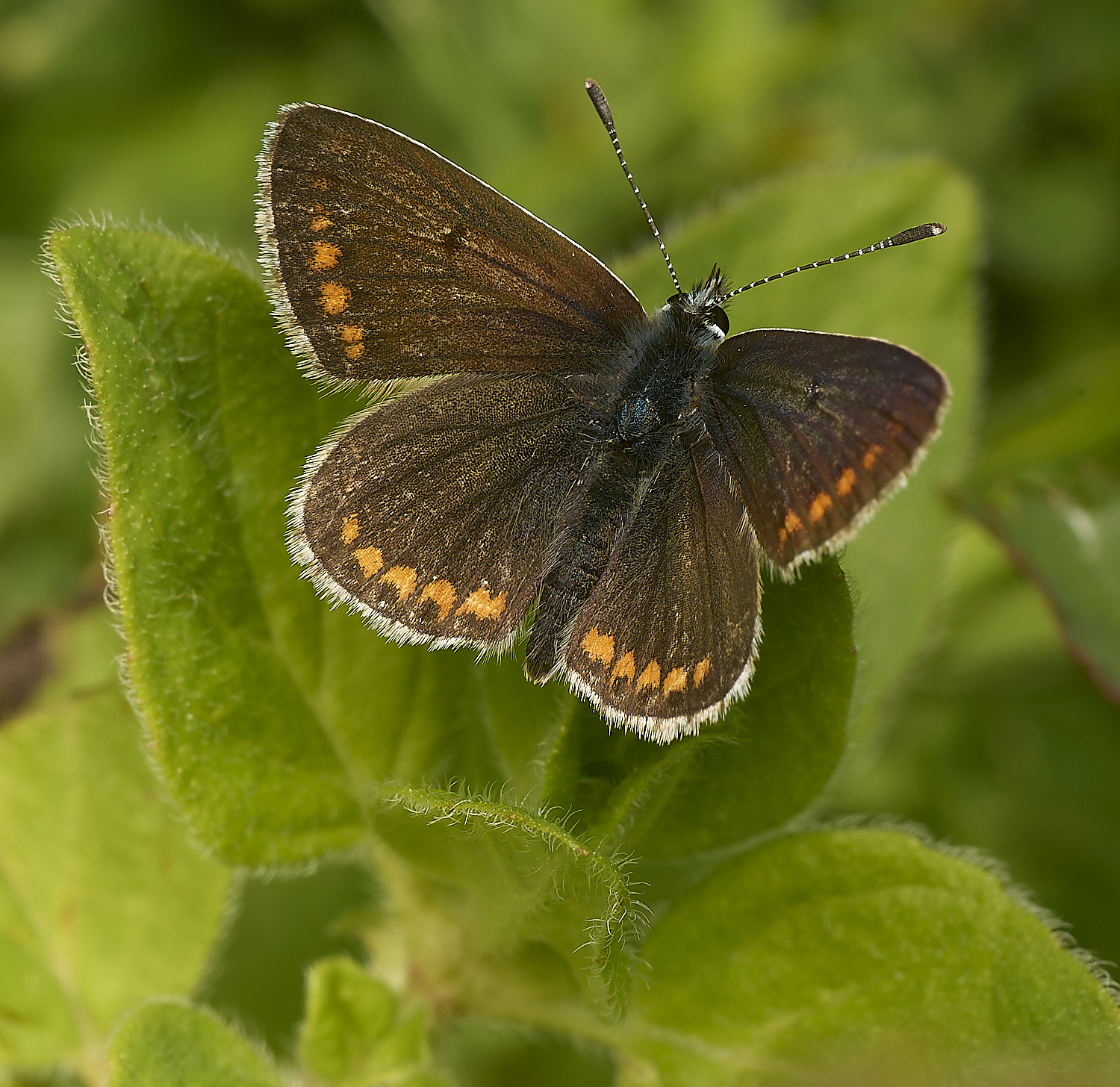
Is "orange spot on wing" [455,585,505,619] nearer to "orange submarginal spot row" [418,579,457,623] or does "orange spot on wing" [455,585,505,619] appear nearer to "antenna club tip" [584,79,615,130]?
"orange submarginal spot row" [418,579,457,623]

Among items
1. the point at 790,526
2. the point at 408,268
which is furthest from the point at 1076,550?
the point at 408,268

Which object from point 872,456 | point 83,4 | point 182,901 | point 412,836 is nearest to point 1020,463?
point 872,456

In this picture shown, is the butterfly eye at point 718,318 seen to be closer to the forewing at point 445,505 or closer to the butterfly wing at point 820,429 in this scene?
the butterfly wing at point 820,429

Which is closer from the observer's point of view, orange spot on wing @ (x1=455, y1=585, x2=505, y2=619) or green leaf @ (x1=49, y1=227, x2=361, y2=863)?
green leaf @ (x1=49, y1=227, x2=361, y2=863)

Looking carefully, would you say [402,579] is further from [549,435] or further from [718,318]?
[718,318]

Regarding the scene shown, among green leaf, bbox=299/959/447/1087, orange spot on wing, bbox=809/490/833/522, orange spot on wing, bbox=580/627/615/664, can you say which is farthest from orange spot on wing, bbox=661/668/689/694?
green leaf, bbox=299/959/447/1087

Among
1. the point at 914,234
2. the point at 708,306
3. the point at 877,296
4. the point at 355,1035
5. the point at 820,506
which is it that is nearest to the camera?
the point at 820,506

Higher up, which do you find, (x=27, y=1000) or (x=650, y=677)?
(x=650, y=677)

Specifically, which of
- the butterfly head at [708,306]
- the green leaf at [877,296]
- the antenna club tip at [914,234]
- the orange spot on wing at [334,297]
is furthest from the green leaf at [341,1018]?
the antenna club tip at [914,234]
